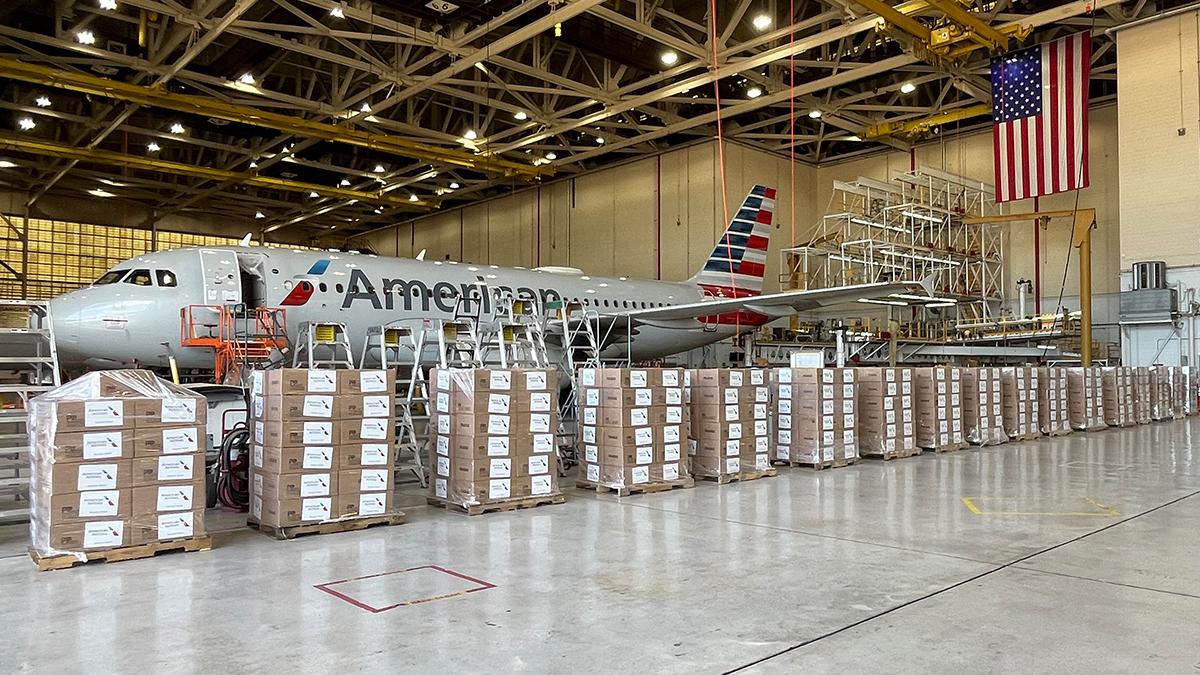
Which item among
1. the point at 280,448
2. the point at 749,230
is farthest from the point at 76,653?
the point at 749,230

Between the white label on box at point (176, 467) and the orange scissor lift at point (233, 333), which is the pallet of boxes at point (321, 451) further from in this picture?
the orange scissor lift at point (233, 333)

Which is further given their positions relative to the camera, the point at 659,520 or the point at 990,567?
the point at 659,520

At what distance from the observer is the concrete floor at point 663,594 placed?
13.2 feet

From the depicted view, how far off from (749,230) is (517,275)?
29.2 ft

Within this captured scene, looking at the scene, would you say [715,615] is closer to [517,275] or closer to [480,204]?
[517,275]

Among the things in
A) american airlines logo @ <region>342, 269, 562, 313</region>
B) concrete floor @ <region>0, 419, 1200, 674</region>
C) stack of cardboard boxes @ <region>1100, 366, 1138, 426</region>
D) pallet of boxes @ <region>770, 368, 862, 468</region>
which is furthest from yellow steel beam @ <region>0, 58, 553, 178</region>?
stack of cardboard boxes @ <region>1100, 366, 1138, 426</region>

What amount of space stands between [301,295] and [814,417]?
900 centimetres

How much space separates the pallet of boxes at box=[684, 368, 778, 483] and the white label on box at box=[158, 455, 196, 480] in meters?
5.75

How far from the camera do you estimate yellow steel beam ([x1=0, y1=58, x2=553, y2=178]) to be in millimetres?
18234

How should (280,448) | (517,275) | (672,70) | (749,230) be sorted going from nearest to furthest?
(280,448), (517,275), (672,70), (749,230)

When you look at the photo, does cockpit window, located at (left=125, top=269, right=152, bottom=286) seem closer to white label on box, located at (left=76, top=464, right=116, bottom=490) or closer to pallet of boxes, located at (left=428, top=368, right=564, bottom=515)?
pallet of boxes, located at (left=428, top=368, right=564, bottom=515)

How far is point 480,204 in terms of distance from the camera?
37.5 meters

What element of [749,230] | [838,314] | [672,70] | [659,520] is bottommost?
[659,520]

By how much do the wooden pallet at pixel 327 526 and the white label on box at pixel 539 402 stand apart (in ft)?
5.84
